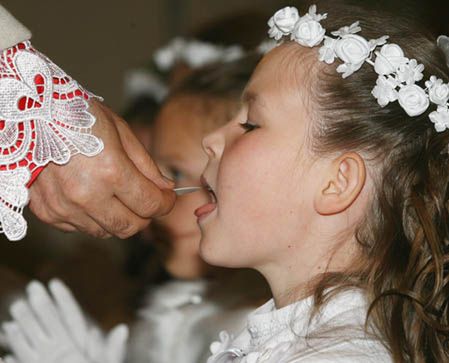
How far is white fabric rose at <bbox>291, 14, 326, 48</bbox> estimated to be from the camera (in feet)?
4.35

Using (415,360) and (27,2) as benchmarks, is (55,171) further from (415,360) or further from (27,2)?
(27,2)

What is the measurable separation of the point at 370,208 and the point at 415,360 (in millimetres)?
216

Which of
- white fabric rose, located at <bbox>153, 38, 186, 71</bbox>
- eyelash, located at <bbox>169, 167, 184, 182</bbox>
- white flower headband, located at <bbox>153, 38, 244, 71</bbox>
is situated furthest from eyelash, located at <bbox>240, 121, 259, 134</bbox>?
white fabric rose, located at <bbox>153, 38, 186, 71</bbox>

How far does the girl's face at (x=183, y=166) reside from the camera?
206 cm

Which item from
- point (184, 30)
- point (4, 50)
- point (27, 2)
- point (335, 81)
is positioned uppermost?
point (4, 50)

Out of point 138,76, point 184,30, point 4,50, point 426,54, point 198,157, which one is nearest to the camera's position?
point 4,50

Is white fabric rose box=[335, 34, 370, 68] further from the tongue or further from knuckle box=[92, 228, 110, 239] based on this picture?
knuckle box=[92, 228, 110, 239]

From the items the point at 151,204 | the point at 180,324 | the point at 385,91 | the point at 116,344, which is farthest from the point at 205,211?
the point at 180,324

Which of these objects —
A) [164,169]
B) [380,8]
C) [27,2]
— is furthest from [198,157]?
[27,2]

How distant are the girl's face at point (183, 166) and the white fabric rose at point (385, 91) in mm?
775

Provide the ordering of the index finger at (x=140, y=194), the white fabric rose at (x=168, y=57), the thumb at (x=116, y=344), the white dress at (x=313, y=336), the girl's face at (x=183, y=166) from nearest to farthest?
the white dress at (x=313, y=336) → the index finger at (x=140, y=194) → the thumb at (x=116, y=344) → the girl's face at (x=183, y=166) → the white fabric rose at (x=168, y=57)

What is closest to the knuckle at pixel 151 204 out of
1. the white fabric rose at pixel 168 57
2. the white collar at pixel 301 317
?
the white collar at pixel 301 317

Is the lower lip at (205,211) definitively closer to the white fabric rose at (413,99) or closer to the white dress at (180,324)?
the white fabric rose at (413,99)

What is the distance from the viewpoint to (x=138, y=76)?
2.86m
